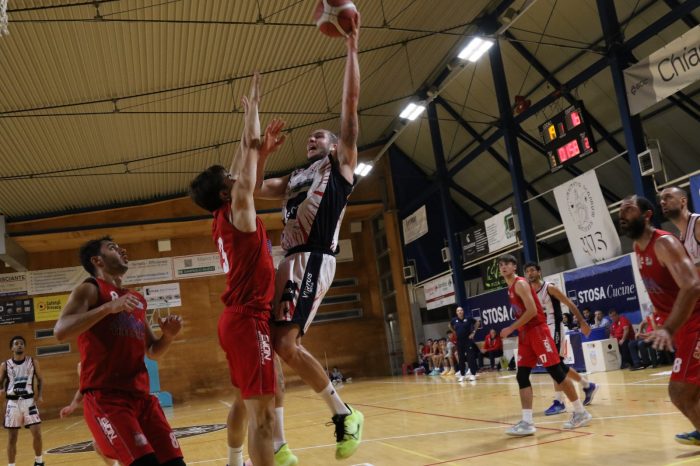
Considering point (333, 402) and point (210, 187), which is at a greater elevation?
point (210, 187)

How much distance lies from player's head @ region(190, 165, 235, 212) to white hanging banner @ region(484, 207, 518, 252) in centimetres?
Result: 1465

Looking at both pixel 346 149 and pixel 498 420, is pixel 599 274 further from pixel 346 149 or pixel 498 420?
pixel 346 149

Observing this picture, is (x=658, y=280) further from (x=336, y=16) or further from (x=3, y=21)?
(x=3, y=21)

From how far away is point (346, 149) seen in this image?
397 centimetres

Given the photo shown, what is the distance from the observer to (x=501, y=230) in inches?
716

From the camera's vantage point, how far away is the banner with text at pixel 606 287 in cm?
1329

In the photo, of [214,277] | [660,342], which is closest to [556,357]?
[660,342]

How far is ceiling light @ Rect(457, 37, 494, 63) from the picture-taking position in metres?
13.2

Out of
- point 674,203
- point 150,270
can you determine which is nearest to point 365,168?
point 150,270

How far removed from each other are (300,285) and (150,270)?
22114 mm

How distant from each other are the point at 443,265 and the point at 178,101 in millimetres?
12382

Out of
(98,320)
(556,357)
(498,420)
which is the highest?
(98,320)

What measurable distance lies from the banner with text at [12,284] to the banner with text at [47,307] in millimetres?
627

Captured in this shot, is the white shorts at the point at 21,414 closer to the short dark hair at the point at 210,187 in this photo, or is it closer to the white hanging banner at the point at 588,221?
the short dark hair at the point at 210,187
